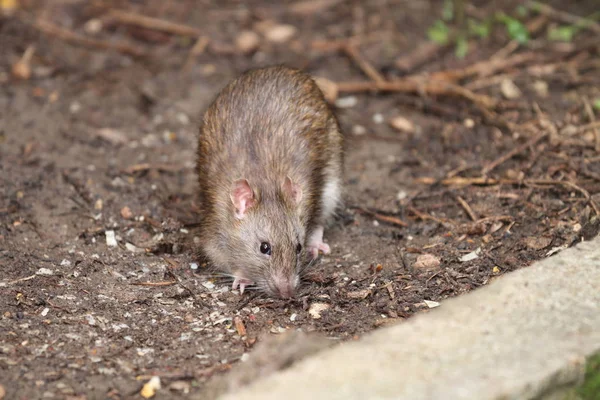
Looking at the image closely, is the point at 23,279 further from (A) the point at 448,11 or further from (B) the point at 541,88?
(A) the point at 448,11

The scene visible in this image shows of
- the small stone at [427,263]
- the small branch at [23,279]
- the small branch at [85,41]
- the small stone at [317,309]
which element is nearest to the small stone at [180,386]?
the small stone at [317,309]

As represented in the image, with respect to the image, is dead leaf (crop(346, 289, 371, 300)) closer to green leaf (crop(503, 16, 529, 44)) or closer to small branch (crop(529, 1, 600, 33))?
green leaf (crop(503, 16, 529, 44))

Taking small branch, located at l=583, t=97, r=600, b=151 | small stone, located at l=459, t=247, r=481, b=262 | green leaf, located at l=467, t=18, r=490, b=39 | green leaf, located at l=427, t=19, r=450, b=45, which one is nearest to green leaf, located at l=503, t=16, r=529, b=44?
green leaf, located at l=467, t=18, r=490, b=39

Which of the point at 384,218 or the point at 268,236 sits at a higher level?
the point at 268,236

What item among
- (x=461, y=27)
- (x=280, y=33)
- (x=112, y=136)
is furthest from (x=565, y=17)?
(x=112, y=136)

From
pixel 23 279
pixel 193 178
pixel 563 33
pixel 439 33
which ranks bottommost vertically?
pixel 193 178

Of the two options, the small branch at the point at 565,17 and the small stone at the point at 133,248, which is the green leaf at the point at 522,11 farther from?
the small stone at the point at 133,248
